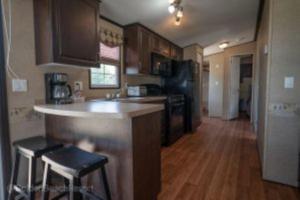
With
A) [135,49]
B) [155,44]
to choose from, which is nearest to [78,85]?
[135,49]

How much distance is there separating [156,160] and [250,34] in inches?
189

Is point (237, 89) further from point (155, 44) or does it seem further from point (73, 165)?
point (73, 165)

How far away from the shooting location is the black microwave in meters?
3.67

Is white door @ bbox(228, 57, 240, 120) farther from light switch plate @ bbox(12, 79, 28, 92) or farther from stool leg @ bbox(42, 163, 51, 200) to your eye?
stool leg @ bbox(42, 163, 51, 200)

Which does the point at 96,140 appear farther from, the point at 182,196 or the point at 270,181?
the point at 270,181

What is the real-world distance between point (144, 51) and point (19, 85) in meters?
2.12

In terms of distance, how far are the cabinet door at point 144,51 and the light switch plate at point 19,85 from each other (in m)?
1.85

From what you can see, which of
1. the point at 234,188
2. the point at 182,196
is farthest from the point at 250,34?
the point at 182,196

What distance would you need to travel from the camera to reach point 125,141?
137 centimetres

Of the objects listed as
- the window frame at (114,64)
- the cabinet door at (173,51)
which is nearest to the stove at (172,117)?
the window frame at (114,64)

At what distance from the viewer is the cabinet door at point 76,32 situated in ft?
5.89

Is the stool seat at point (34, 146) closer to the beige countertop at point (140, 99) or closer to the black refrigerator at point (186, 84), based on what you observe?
the beige countertop at point (140, 99)

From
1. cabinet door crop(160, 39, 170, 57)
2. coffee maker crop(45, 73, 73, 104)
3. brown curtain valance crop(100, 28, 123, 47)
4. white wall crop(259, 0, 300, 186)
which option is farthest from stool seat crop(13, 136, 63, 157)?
cabinet door crop(160, 39, 170, 57)

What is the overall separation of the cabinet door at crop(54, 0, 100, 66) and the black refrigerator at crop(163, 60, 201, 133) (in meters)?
2.48
